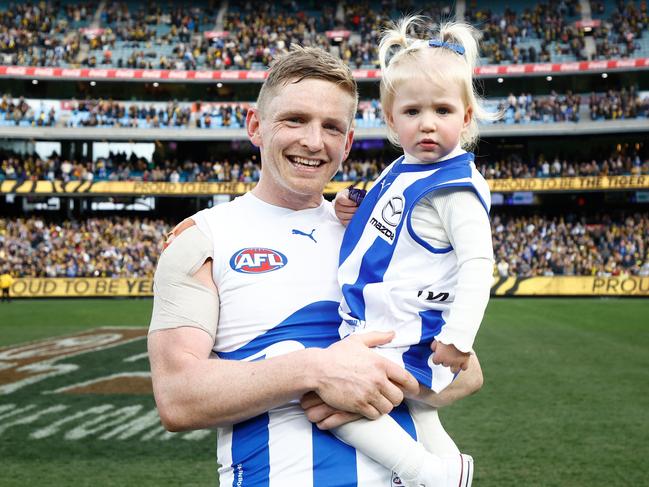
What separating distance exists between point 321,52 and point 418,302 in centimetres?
95

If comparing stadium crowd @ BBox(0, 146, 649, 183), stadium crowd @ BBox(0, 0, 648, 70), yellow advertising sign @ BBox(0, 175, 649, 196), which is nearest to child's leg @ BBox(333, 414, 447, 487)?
yellow advertising sign @ BBox(0, 175, 649, 196)

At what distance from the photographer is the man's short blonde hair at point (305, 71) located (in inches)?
98.0

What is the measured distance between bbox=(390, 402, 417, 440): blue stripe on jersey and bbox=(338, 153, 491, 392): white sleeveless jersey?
14 centimetres

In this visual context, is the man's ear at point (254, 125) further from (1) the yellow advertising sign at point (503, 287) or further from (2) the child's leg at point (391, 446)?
(1) the yellow advertising sign at point (503, 287)

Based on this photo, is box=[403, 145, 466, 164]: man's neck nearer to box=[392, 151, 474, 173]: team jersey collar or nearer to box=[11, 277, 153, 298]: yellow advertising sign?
box=[392, 151, 474, 173]: team jersey collar

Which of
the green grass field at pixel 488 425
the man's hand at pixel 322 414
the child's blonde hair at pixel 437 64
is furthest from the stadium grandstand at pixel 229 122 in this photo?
the man's hand at pixel 322 414

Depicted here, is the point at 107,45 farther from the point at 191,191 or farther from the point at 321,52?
the point at 321,52

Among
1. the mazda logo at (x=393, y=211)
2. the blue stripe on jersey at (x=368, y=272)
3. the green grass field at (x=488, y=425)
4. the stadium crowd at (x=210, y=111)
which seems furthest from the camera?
the stadium crowd at (x=210, y=111)

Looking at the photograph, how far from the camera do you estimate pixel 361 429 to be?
233cm

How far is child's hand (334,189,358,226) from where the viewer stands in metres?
2.87

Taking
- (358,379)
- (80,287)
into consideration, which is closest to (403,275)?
(358,379)

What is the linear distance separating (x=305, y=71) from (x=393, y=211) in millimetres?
591

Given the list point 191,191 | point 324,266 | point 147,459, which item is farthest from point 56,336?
point 191,191

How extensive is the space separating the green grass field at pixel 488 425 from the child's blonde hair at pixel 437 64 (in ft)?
13.4
